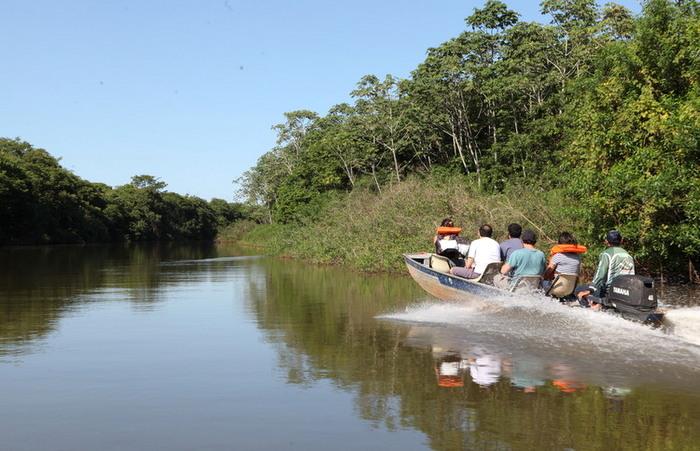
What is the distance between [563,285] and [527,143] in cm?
2496

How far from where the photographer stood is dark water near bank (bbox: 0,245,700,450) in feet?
18.9

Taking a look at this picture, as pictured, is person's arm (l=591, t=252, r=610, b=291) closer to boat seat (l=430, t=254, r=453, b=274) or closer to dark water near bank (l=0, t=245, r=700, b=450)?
dark water near bank (l=0, t=245, r=700, b=450)

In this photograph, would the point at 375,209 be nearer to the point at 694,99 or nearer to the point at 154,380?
the point at 694,99

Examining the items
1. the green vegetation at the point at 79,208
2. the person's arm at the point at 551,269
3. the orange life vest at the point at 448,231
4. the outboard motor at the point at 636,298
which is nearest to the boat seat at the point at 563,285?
the person's arm at the point at 551,269

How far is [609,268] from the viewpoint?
1041 centimetres

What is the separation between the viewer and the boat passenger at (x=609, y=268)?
33.8 ft

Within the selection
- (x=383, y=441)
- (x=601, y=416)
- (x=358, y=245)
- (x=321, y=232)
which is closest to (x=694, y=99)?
(x=601, y=416)

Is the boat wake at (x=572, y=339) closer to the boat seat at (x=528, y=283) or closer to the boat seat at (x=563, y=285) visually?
the boat seat at (x=528, y=283)

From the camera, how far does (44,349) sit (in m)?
9.77

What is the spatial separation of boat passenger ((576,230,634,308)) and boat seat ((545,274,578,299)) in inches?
16.4

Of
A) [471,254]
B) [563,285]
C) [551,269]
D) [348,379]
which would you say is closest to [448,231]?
[471,254]

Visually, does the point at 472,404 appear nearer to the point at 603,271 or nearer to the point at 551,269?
the point at 603,271

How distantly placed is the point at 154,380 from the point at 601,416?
4.84 meters

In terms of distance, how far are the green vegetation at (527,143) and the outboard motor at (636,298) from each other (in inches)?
211
